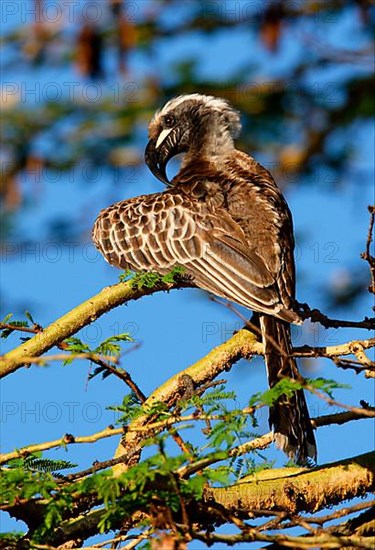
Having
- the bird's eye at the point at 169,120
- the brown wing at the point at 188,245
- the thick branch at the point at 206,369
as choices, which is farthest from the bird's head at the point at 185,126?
the thick branch at the point at 206,369

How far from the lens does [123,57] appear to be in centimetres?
716

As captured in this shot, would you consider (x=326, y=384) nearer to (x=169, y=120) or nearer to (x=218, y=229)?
(x=218, y=229)

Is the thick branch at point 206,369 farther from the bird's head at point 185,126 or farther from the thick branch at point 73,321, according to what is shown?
the bird's head at point 185,126

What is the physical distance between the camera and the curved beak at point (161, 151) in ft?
28.2

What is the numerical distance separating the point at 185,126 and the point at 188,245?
1.68 m

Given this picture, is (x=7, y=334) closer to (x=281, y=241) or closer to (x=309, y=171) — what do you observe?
(x=281, y=241)

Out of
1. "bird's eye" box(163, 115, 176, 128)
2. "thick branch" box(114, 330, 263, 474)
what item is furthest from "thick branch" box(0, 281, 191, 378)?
"bird's eye" box(163, 115, 176, 128)

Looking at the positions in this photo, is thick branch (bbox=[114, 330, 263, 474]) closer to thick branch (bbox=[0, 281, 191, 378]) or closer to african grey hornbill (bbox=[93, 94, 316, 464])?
african grey hornbill (bbox=[93, 94, 316, 464])

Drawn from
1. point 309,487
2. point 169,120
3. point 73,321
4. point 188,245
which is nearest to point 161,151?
point 169,120

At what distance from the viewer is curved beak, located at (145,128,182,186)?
8.59 metres

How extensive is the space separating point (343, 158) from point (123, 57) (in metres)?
2.53

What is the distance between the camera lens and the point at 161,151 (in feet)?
28.4

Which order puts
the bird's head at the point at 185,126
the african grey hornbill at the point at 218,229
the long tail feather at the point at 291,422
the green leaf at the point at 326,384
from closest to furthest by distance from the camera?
the green leaf at the point at 326,384
the long tail feather at the point at 291,422
the african grey hornbill at the point at 218,229
the bird's head at the point at 185,126

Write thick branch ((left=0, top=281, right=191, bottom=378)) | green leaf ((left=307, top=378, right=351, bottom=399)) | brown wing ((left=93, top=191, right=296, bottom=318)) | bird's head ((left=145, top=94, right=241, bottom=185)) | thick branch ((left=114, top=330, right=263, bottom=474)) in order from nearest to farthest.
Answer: green leaf ((left=307, top=378, right=351, bottom=399)) → thick branch ((left=114, top=330, right=263, bottom=474)) → thick branch ((left=0, top=281, right=191, bottom=378)) → brown wing ((left=93, top=191, right=296, bottom=318)) → bird's head ((left=145, top=94, right=241, bottom=185))
